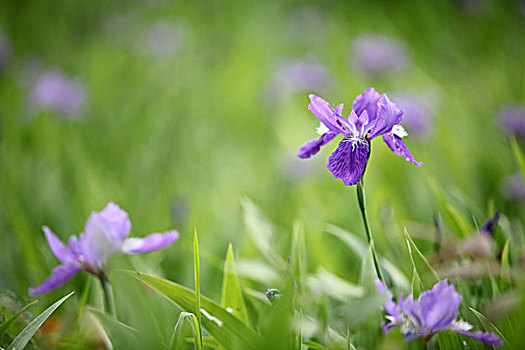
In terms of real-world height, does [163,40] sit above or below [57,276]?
above

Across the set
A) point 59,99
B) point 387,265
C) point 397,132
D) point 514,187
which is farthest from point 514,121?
point 59,99

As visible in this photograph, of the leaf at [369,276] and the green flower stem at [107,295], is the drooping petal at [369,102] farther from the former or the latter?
the green flower stem at [107,295]

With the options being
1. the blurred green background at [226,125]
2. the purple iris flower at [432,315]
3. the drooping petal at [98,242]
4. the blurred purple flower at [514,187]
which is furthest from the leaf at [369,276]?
the blurred purple flower at [514,187]

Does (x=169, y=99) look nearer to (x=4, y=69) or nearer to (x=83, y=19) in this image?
(x=4, y=69)

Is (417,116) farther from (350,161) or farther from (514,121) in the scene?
(350,161)

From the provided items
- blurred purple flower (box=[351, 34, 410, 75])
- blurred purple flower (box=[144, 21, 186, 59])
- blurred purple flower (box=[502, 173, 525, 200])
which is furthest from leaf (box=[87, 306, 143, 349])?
blurred purple flower (box=[144, 21, 186, 59])
